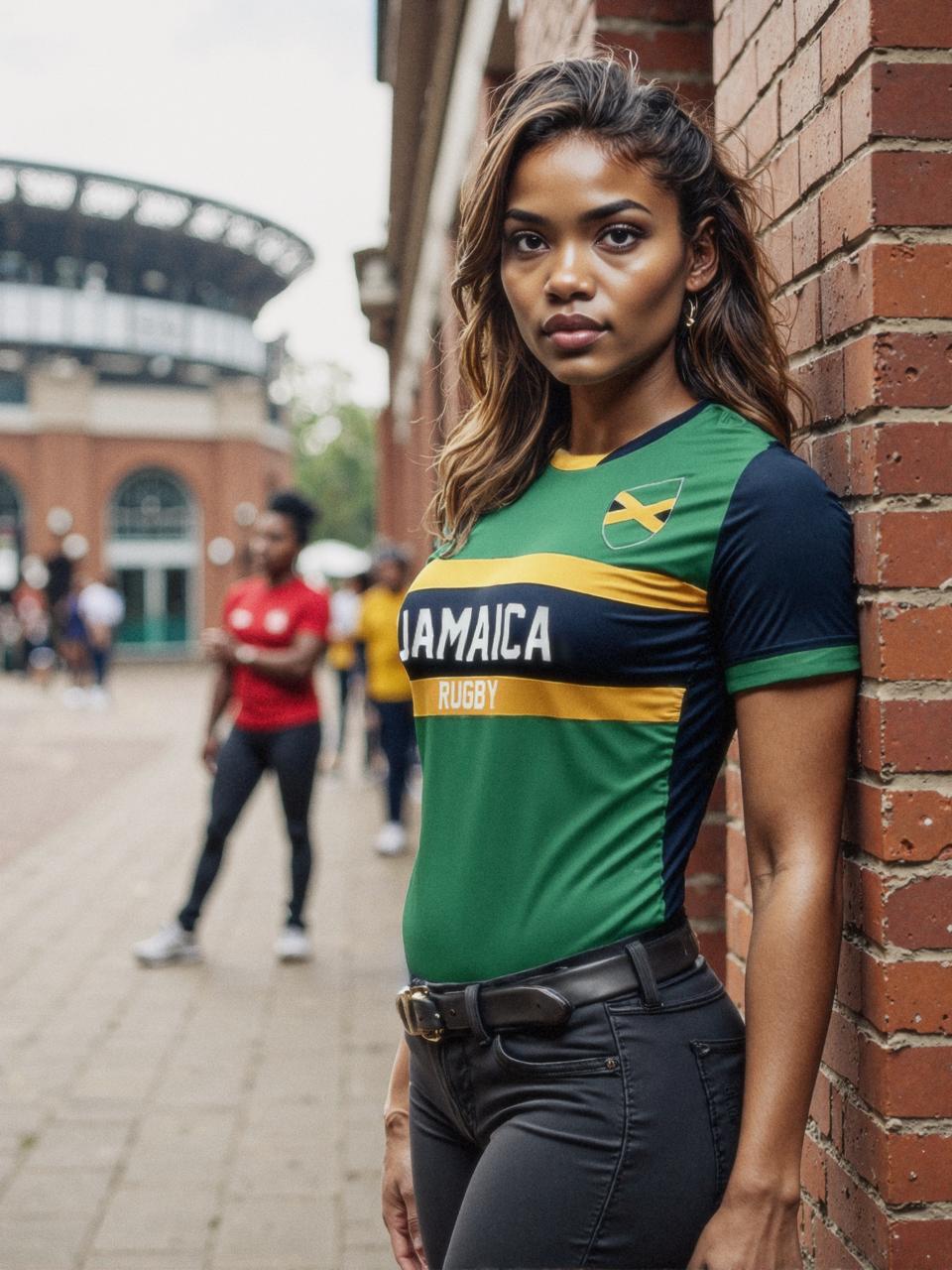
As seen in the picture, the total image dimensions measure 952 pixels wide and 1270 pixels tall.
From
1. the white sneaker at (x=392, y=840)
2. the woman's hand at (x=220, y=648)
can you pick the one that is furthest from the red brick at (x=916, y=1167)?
the white sneaker at (x=392, y=840)

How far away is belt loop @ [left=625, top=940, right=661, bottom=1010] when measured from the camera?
4.85 feet

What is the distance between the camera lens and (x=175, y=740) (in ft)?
56.6

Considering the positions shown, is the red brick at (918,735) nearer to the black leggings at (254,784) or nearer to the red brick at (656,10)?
the red brick at (656,10)

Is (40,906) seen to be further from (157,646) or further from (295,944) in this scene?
(157,646)

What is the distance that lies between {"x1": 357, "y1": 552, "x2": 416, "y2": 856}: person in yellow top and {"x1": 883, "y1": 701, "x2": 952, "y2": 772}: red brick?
7.21m

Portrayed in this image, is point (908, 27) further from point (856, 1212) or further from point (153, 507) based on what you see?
point (153, 507)

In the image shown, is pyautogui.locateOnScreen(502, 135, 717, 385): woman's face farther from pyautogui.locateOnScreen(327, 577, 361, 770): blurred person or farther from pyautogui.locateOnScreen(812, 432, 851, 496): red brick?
pyautogui.locateOnScreen(327, 577, 361, 770): blurred person

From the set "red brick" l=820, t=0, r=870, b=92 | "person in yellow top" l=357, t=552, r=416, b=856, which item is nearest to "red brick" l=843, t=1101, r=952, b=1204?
"red brick" l=820, t=0, r=870, b=92

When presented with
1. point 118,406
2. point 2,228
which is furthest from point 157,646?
point 2,228

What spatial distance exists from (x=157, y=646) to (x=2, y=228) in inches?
538

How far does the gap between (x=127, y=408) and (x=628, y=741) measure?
4171cm

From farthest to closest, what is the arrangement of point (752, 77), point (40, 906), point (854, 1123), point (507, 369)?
1. point (40, 906)
2. point (752, 77)
3. point (507, 369)
4. point (854, 1123)

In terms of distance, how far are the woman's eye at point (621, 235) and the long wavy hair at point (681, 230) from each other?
0.24ft

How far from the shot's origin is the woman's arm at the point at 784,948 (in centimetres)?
141
